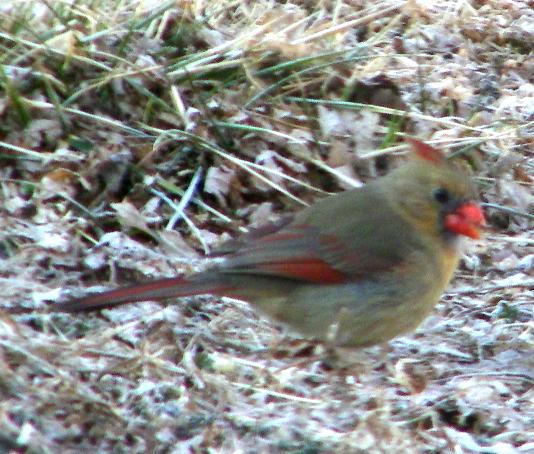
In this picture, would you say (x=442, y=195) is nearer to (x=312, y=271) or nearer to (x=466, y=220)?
(x=466, y=220)

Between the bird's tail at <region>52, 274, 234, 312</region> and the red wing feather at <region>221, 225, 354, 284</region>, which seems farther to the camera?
the red wing feather at <region>221, 225, 354, 284</region>

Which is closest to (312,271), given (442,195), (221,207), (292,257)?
(292,257)

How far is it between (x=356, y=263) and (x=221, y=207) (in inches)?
34.5

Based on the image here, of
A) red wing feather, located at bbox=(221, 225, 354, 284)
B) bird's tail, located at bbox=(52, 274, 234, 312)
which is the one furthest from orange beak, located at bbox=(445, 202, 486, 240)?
bird's tail, located at bbox=(52, 274, 234, 312)

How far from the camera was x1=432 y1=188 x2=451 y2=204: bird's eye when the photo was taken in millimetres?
3729

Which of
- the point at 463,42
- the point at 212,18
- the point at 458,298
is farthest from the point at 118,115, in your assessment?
the point at 463,42

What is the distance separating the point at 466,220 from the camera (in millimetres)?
3691

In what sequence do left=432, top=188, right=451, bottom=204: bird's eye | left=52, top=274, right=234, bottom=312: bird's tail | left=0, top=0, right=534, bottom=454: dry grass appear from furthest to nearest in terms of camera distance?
left=432, top=188, right=451, bottom=204: bird's eye, left=52, top=274, right=234, bottom=312: bird's tail, left=0, top=0, right=534, bottom=454: dry grass

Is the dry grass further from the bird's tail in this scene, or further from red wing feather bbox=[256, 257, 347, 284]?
red wing feather bbox=[256, 257, 347, 284]

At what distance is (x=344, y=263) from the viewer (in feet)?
11.9

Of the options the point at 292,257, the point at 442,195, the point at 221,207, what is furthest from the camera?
the point at 221,207

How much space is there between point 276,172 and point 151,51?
71cm

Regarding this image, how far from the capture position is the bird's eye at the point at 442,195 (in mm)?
3729

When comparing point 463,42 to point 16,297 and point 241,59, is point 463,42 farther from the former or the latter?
point 16,297
